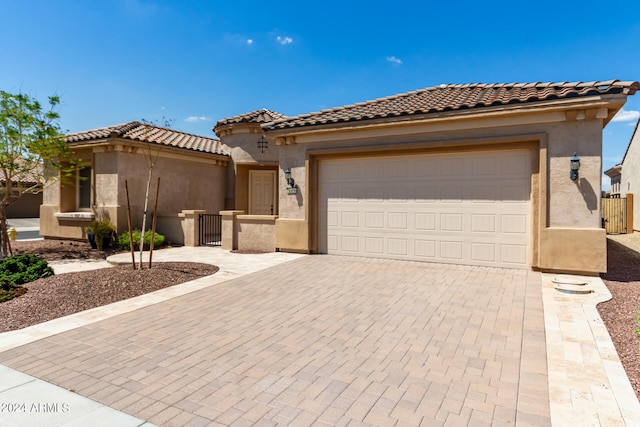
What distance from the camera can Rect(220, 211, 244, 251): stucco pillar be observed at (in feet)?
40.6

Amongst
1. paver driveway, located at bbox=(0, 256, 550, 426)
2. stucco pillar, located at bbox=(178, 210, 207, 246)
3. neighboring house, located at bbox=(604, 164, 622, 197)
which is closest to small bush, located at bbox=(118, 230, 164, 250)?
stucco pillar, located at bbox=(178, 210, 207, 246)

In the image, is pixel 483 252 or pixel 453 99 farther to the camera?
pixel 453 99

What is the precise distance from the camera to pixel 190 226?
1359cm

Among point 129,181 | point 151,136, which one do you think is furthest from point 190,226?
point 151,136

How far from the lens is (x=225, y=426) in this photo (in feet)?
8.91

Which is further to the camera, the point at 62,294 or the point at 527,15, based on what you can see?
the point at 527,15

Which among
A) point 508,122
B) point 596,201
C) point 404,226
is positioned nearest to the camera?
point 596,201

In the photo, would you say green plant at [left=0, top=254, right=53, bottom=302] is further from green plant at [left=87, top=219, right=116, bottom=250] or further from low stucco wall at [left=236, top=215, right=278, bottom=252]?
low stucco wall at [left=236, top=215, right=278, bottom=252]

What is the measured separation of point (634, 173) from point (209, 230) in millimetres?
24761

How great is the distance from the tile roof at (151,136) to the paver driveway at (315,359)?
8885 millimetres

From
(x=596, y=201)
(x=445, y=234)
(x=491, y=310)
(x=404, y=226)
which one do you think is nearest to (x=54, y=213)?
(x=404, y=226)

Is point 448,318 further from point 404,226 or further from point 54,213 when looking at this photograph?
point 54,213

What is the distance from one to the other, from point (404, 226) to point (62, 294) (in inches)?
319

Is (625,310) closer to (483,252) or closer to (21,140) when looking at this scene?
(483,252)
